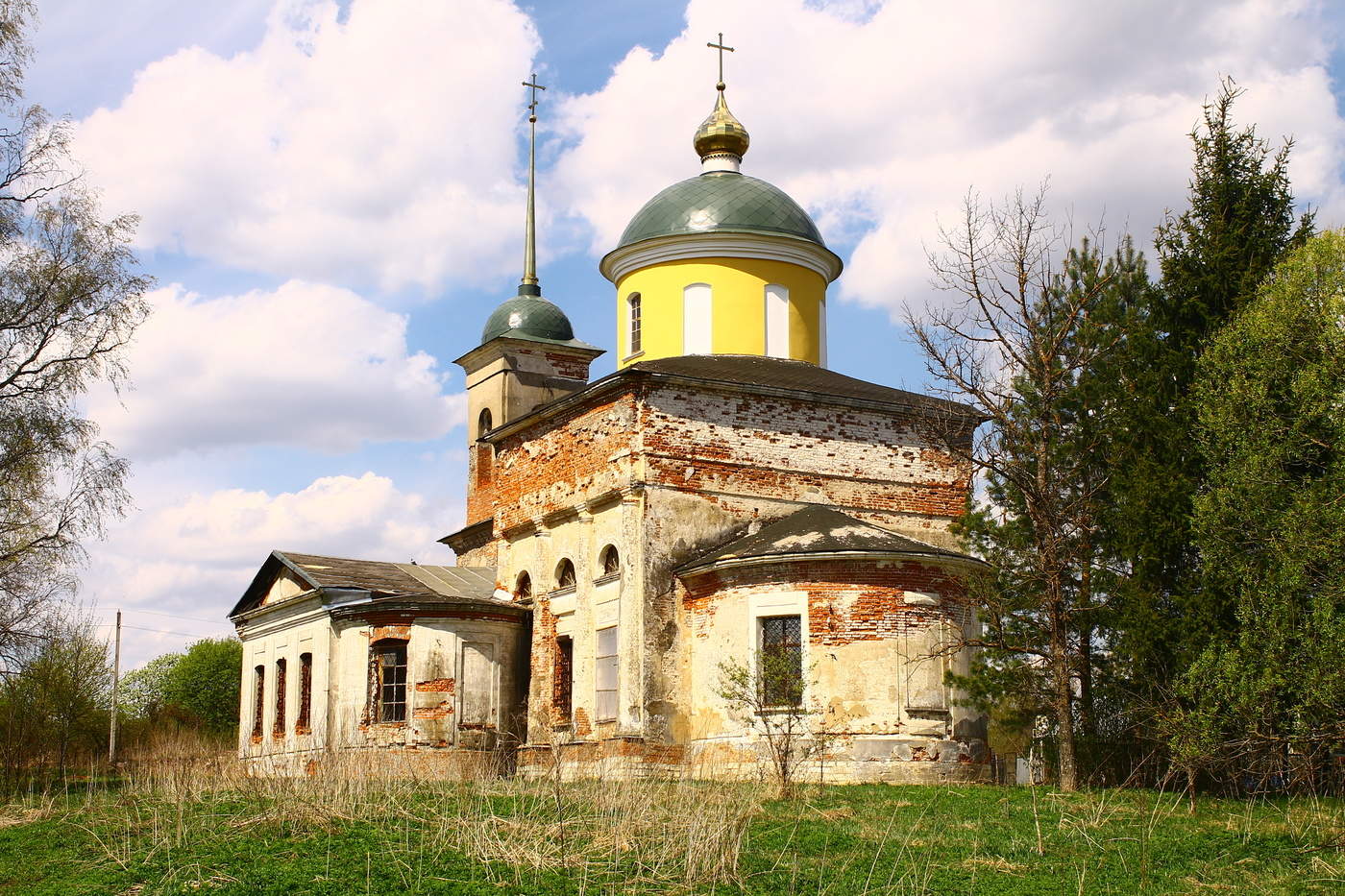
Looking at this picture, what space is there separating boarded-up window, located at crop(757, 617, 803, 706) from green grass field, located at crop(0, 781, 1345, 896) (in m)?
3.53

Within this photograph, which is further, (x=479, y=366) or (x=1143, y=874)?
(x=479, y=366)

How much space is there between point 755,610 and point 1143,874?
9.11 meters

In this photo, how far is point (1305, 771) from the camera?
43.0 ft

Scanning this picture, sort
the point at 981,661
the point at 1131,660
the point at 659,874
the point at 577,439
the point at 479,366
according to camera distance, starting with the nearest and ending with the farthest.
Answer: the point at 659,874 → the point at 1131,660 → the point at 981,661 → the point at 577,439 → the point at 479,366

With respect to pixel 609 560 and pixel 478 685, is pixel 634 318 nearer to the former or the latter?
pixel 609 560

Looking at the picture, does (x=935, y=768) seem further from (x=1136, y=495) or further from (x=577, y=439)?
(x=577, y=439)

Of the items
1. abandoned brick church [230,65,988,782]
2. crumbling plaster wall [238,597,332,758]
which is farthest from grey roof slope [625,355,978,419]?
crumbling plaster wall [238,597,332,758]

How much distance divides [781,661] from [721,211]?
965cm

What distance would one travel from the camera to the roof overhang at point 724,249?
76.8ft

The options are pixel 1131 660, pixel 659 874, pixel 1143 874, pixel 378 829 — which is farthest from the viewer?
pixel 1131 660

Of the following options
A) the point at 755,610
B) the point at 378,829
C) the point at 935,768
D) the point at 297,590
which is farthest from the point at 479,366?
the point at 378,829

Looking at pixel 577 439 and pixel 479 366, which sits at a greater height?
pixel 479 366

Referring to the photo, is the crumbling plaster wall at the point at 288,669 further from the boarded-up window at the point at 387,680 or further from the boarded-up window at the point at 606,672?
the boarded-up window at the point at 606,672

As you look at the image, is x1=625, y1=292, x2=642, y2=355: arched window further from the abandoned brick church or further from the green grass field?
the green grass field
